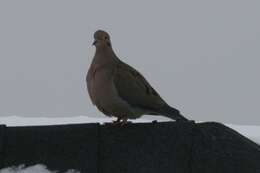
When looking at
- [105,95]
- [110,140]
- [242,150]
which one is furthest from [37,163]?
[105,95]


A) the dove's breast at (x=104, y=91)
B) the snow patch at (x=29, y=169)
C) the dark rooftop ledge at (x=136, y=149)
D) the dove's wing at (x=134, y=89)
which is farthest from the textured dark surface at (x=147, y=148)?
the dove's wing at (x=134, y=89)

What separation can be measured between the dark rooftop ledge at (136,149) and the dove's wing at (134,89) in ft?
5.14

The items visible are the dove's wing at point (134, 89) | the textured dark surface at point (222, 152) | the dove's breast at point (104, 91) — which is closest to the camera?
the textured dark surface at point (222, 152)

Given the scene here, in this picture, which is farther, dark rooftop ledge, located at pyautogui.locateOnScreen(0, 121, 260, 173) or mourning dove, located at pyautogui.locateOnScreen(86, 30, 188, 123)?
mourning dove, located at pyautogui.locateOnScreen(86, 30, 188, 123)

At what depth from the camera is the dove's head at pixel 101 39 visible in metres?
6.08

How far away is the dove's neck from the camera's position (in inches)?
237

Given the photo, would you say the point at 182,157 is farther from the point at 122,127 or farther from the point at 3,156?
the point at 3,156

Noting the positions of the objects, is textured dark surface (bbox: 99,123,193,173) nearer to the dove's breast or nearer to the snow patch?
the snow patch

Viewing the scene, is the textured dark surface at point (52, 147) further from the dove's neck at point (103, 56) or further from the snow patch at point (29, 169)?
the dove's neck at point (103, 56)

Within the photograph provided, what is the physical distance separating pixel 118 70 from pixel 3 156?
1.82m

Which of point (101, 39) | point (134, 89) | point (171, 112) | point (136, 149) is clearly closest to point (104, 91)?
point (134, 89)

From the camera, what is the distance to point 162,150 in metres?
4.43

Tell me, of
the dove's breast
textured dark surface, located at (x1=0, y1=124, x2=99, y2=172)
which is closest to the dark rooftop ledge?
textured dark surface, located at (x1=0, y1=124, x2=99, y2=172)

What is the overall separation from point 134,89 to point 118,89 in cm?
12
